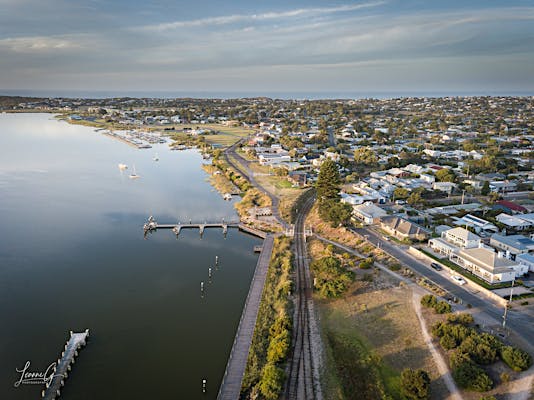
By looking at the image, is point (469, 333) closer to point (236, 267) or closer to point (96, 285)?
point (236, 267)

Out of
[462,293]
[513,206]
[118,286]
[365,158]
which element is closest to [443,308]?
[462,293]

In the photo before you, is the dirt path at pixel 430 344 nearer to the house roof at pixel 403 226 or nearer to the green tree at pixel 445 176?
the house roof at pixel 403 226

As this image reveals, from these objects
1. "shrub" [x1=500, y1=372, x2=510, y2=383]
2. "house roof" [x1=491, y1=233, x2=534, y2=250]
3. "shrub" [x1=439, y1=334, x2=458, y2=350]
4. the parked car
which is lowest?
"shrub" [x1=500, y1=372, x2=510, y2=383]

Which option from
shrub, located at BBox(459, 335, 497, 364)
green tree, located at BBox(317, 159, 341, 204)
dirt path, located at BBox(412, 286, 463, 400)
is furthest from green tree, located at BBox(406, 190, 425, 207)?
shrub, located at BBox(459, 335, 497, 364)

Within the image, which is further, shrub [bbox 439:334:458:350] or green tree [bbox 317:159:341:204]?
green tree [bbox 317:159:341:204]

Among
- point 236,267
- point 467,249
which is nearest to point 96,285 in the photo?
point 236,267

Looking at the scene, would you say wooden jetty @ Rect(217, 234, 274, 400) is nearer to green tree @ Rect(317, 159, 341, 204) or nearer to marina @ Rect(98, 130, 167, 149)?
green tree @ Rect(317, 159, 341, 204)
